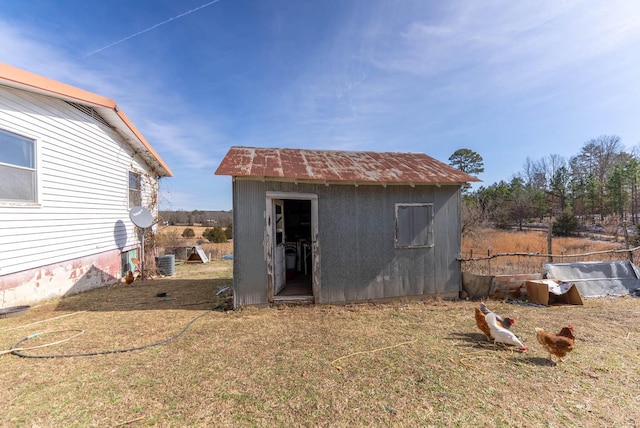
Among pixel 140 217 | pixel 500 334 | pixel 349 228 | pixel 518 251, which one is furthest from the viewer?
pixel 518 251

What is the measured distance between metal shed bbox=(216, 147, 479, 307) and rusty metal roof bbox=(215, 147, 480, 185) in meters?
0.03

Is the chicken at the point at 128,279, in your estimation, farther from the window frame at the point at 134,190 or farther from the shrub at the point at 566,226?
the shrub at the point at 566,226

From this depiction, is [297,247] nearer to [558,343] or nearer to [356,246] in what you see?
[356,246]

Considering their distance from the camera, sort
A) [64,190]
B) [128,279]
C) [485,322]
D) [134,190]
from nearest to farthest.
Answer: [485,322] < [64,190] < [128,279] < [134,190]

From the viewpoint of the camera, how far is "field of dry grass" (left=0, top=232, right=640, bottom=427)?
2.45 m

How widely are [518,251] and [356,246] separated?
1200 centimetres

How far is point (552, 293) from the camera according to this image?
19.4 ft

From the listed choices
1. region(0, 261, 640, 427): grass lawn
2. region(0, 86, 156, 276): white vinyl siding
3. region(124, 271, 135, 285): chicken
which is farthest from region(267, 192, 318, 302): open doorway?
region(0, 86, 156, 276): white vinyl siding

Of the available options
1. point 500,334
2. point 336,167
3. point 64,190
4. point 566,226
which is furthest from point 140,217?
point 566,226

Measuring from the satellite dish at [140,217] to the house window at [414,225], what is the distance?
7940mm

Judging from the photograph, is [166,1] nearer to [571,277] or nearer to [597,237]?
[571,277]

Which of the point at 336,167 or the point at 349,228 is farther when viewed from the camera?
the point at 336,167

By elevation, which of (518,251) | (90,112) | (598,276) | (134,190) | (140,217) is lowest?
(518,251)

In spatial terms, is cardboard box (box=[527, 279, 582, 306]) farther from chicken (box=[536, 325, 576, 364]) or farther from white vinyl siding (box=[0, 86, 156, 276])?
white vinyl siding (box=[0, 86, 156, 276])
